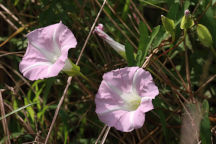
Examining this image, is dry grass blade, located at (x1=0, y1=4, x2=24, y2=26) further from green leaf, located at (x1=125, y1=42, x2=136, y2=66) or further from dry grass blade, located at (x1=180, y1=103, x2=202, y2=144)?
dry grass blade, located at (x1=180, y1=103, x2=202, y2=144)

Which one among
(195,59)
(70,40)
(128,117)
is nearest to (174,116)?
(195,59)

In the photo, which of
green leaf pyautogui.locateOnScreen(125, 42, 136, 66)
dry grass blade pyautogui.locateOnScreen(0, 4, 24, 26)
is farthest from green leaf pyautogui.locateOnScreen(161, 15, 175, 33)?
dry grass blade pyautogui.locateOnScreen(0, 4, 24, 26)

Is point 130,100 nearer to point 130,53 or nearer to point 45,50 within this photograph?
point 130,53

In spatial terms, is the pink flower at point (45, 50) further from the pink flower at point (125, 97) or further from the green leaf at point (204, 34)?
the green leaf at point (204, 34)

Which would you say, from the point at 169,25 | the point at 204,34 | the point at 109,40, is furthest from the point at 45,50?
the point at 204,34

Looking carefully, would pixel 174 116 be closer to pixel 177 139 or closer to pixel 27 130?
pixel 177 139
